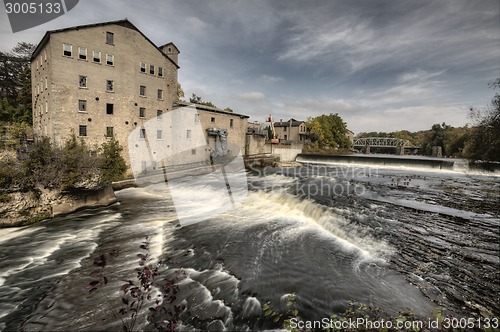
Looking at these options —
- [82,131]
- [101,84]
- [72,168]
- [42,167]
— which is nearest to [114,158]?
[82,131]

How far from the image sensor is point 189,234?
912cm

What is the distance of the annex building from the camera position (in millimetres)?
19953

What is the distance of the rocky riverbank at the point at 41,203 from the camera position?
1020 centimetres

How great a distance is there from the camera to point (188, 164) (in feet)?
87.0

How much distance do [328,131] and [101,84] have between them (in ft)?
178

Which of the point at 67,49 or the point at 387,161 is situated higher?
the point at 67,49

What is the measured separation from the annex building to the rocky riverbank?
29.5ft

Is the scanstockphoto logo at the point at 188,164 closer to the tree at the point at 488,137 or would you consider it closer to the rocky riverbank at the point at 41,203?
the rocky riverbank at the point at 41,203

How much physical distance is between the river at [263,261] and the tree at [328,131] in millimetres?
50177

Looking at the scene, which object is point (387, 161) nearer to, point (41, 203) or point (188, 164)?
point (188, 164)

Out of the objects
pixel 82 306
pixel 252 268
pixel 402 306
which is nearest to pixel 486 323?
pixel 402 306

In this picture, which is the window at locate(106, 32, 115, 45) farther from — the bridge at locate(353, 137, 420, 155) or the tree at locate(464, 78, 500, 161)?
the bridge at locate(353, 137, 420, 155)

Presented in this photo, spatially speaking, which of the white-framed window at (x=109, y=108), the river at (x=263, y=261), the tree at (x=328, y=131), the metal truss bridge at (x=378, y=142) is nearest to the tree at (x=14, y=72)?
the white-framed window at (x=109, y=108)

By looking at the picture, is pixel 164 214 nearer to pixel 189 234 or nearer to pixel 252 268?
pixel 189 234
